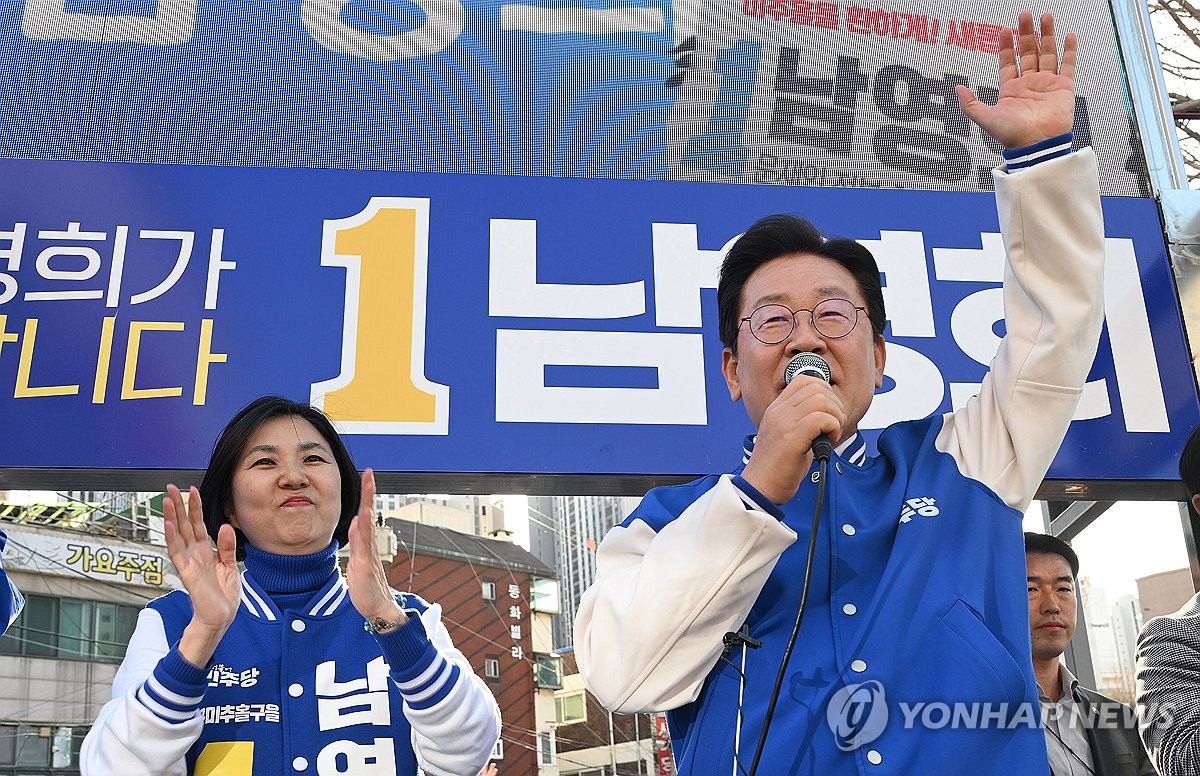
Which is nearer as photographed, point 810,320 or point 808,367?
point 808,367

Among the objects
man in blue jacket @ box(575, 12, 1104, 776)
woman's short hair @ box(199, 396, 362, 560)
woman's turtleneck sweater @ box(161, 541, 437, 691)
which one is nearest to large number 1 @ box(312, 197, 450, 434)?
woman's short hair @ box(199, 396, 362, 560)

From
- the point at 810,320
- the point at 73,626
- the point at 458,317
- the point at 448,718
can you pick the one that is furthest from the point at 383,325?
the point at 73,626

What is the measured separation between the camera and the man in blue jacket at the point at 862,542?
50.3 inches

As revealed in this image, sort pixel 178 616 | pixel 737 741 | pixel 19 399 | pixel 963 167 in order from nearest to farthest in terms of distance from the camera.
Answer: pixel 737 741, pixel 178 616, pixel 19 399, pixel 963 167

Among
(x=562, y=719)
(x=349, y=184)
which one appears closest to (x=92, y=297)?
(x=349, y=184)

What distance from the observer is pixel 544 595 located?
3.42 m

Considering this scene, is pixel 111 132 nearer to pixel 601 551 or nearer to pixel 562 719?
pixel 562 719

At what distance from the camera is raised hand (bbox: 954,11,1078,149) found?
1516 mm

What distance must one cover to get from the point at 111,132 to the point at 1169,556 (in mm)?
3030

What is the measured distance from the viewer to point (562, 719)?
11.2ft

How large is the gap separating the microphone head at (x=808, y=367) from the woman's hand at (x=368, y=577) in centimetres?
79

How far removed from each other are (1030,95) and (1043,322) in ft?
1.04

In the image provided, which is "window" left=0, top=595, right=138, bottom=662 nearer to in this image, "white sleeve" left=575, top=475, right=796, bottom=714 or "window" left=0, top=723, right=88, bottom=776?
"window" left=0, top=723, right=88, bottom=776

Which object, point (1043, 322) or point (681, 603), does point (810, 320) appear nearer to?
point (1043, 322)
